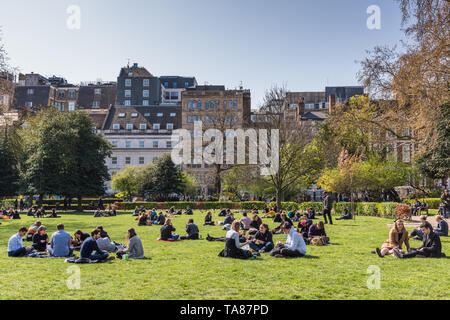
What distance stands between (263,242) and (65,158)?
35.1 metres

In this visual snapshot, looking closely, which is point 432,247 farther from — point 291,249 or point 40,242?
point 40,242

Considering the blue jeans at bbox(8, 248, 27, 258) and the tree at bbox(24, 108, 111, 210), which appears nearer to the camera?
the blue jeans at bbox(8, 248, 27, 258)

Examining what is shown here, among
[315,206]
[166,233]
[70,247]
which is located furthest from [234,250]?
[315,206]

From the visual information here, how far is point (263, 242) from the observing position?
1408 cm

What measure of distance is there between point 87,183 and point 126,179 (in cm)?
895

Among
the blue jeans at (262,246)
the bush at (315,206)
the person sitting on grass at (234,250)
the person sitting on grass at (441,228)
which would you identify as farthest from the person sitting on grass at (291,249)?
the bush at (315,206)

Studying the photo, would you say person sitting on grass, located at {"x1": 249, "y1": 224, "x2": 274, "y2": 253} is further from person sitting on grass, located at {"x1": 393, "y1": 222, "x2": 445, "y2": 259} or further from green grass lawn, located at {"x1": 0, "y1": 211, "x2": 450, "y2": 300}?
person sitting on grass, located at {"x1": 393, "y1": 222, "x2": 445, "y2": 259}

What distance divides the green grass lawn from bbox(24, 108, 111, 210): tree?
3341 centimetres

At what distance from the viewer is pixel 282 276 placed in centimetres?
987

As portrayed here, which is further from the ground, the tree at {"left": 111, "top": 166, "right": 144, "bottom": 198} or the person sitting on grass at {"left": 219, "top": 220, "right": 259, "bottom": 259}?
the tree at {"left": 111, "top": 166, "right": 144, "bottom": 198}

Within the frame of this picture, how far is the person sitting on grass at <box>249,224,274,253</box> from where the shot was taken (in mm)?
13773

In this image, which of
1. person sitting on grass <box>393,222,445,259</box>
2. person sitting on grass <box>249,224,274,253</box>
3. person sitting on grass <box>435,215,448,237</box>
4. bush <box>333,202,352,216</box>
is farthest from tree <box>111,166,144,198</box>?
person sitting on grass <box>393,222,445,259</box>

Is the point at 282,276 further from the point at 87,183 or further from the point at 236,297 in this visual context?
the point at 87,183
